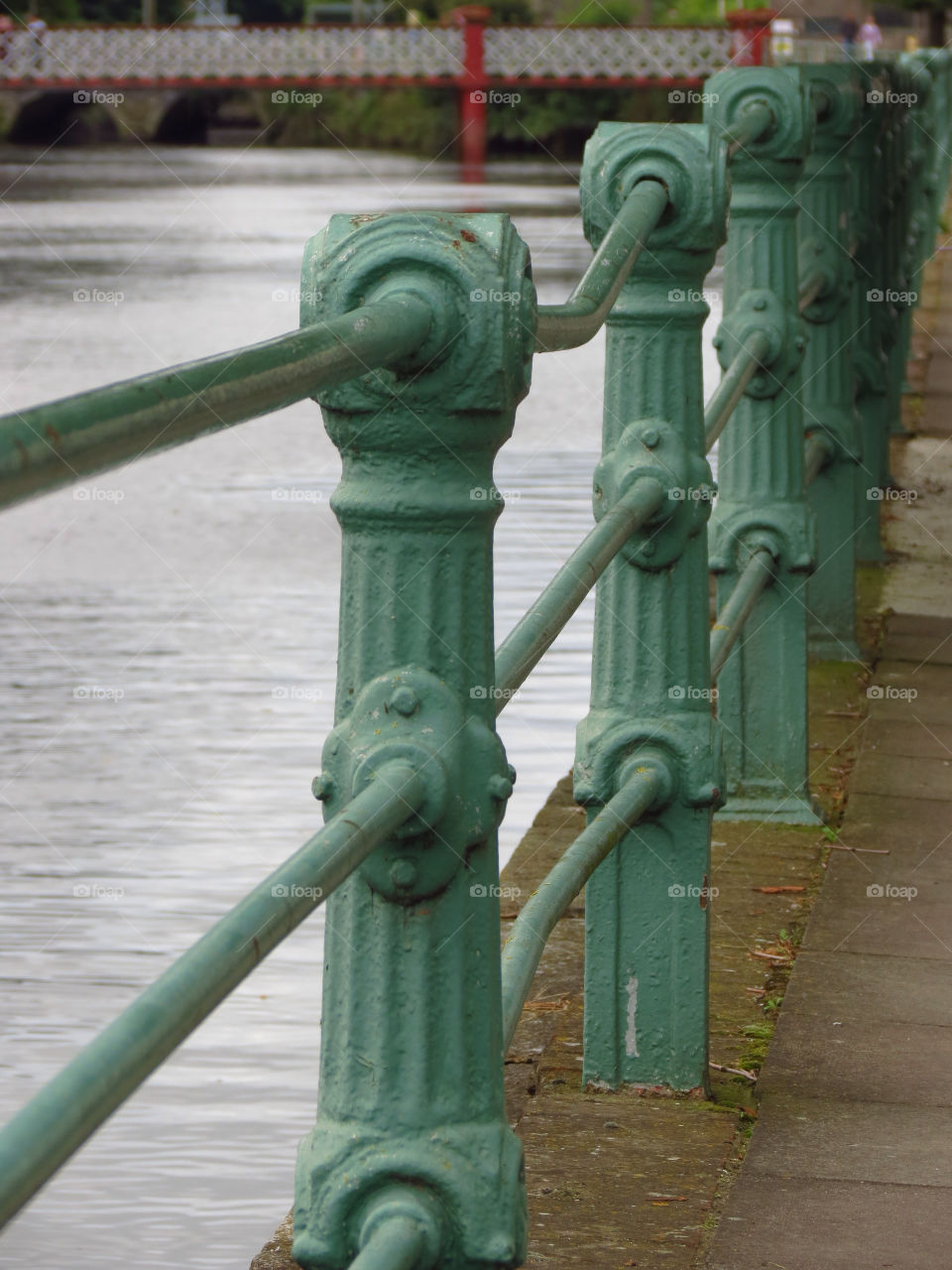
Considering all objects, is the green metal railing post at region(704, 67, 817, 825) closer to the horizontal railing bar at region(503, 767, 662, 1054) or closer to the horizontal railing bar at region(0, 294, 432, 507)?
the horizontal railing bar at region(503, 767, 662, 1054)

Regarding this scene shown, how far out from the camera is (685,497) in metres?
2.82

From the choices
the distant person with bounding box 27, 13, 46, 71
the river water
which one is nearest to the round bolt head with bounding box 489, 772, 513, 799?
the river water

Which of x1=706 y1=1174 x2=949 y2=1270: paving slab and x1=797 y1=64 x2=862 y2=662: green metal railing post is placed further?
x1=797 y1=64 x2=862 y2=662: green metal railing post

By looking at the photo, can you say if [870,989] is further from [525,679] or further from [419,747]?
[419,747]

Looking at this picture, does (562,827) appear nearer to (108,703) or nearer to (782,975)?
(782,975)

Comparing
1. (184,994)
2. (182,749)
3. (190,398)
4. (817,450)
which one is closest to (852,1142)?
(184,994)

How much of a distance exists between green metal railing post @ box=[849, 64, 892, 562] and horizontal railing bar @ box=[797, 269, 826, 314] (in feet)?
1.94

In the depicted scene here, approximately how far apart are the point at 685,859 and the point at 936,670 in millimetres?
2783

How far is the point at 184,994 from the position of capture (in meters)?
1.28

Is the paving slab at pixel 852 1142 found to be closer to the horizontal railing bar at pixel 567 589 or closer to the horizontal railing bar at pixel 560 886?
the horizontal railing bar at pixel 560 886

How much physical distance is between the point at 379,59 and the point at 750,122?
196 ft

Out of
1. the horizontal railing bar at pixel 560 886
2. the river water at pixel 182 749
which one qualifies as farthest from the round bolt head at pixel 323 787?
the river water at pixel 182 749

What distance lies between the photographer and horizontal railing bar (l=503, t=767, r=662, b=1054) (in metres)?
2.07

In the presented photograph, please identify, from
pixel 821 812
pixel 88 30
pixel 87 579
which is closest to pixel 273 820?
pixel 821 812
